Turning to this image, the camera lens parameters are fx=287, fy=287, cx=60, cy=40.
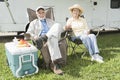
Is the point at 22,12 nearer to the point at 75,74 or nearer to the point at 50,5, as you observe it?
the point at 50,5

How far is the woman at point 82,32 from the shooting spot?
5246mm

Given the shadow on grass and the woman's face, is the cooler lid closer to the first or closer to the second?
the shadow on grass

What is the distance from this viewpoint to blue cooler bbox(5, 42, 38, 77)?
427 cm

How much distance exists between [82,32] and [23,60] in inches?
65.7

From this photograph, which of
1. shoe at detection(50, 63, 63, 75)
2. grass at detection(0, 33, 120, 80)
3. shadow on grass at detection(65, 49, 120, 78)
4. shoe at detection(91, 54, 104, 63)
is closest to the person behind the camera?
grass at detection(0, 33, 120, 80)

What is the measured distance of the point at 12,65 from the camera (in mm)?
4402

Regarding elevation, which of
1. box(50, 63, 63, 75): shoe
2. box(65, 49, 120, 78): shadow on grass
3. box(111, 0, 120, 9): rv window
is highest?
box(111, 0, 120, 9): rv window

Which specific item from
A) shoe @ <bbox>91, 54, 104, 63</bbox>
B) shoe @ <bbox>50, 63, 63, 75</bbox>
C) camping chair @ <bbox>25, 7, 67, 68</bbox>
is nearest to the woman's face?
camping chair @ <bbox>25, 7, 67, 68</bbox>

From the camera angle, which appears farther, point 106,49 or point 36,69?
point 106,49

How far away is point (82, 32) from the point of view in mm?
5570

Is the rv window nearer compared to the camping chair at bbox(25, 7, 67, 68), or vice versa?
the camping chair at bbox(25, 7, 67, 68)

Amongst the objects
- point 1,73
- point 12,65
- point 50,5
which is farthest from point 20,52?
point 50,5

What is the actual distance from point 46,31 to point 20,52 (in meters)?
0.90

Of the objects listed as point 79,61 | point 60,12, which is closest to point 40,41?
point 79,61
